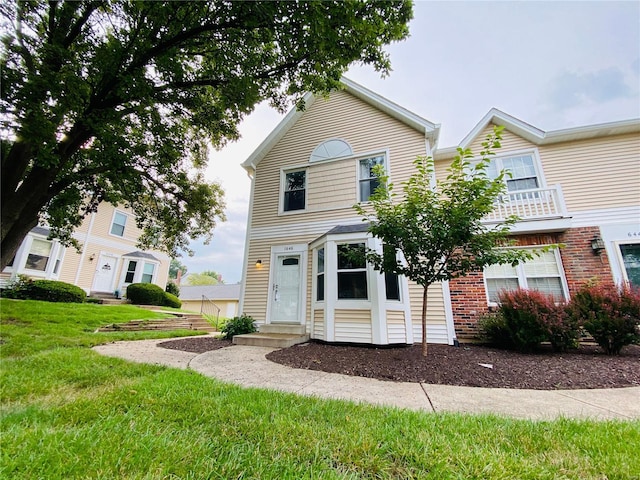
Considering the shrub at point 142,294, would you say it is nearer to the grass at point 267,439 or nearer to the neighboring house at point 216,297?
the neighboring house at point 216,297

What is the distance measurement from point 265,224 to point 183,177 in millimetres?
2864

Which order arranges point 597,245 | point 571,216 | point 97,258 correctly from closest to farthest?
point 597,245, point 571,216, point 97,258

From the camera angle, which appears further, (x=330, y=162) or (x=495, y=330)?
(x=330, y=162)

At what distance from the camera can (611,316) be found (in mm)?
5012

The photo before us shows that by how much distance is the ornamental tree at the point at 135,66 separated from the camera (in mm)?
4184

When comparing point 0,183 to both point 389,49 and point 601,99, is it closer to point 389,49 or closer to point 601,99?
point 389,49

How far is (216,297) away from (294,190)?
25.3 meters

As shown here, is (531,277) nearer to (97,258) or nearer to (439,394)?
(439,394)

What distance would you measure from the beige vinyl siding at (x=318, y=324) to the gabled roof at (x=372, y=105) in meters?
5.60

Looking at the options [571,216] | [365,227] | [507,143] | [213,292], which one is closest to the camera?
[571,216]

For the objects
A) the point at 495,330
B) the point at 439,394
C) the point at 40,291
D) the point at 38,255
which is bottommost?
the point at 439,394

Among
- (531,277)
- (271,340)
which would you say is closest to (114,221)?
(271,340)

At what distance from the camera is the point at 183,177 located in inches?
318

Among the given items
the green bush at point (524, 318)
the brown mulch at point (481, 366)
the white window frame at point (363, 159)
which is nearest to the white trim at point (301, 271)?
the brown mulch at point (481, 366)
